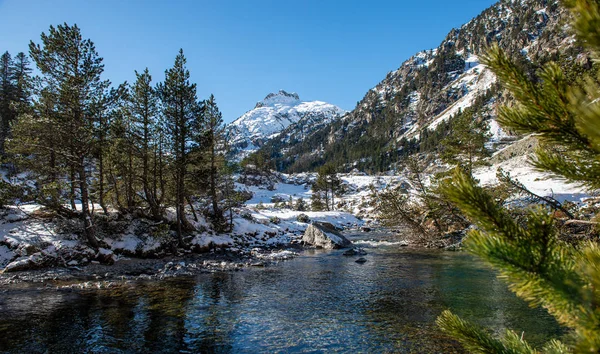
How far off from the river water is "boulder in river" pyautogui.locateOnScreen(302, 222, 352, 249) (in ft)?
37.5

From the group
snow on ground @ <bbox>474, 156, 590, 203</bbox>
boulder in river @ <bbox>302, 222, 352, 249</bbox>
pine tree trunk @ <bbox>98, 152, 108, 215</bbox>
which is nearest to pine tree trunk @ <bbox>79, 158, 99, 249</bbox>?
pine tree trunk @ <bbox>98, 152, 108, 215</bbox>

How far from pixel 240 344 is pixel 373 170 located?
150 metres

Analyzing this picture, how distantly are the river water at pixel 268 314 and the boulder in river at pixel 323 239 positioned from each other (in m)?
11.4

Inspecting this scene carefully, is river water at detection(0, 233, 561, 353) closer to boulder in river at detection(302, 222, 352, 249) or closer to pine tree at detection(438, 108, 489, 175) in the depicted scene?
boulder in river at detection(302, 222, 352, 249)

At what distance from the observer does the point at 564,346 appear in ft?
5.38

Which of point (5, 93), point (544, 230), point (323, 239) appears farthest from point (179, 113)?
point (5, 93)

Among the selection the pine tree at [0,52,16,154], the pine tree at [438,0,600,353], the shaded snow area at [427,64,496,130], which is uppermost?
the shaded snow area at [427,64,496,130]

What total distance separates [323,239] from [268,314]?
60.3 feet

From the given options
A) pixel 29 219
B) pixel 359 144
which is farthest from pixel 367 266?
pixel 359 144

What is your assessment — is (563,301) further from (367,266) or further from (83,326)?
(367,266)

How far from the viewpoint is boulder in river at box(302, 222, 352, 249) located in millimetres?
27922

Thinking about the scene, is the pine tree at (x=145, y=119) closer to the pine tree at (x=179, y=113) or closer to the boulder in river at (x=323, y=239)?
the pine tree at (x=179, y=113)

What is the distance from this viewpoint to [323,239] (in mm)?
28812

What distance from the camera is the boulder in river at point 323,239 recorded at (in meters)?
27.9
